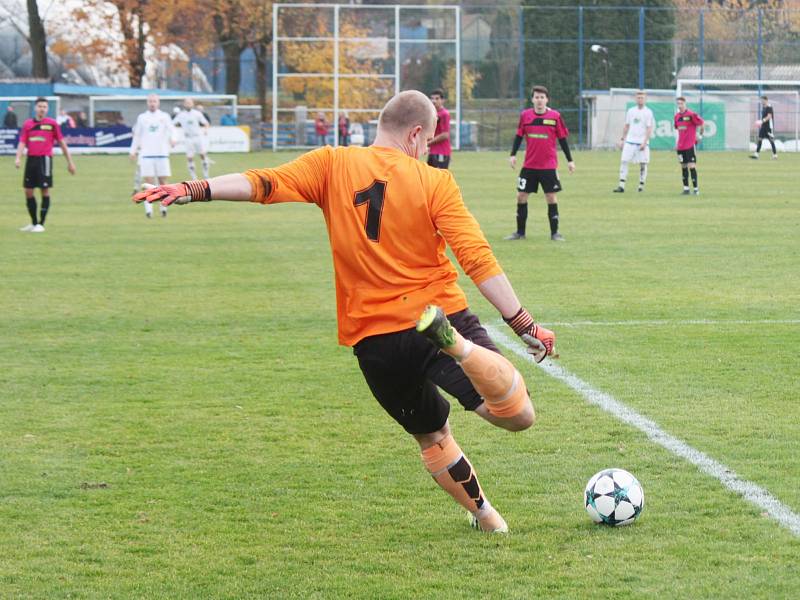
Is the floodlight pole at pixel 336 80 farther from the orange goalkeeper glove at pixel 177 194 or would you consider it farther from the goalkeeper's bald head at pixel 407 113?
the orange goalkeeper glove at pixel 177 194

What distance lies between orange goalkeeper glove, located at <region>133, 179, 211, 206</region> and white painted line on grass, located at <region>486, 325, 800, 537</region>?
2.81 metres

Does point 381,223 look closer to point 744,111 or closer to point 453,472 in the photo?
point 453,472

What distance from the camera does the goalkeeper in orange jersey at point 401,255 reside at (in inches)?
189

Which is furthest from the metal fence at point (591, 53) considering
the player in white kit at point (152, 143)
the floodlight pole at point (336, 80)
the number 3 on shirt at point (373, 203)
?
the number 3 on shirt at point (373, 203)

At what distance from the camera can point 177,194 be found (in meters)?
4.88

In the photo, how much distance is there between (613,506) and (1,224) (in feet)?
57.7

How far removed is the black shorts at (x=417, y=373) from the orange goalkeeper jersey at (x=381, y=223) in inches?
2.5

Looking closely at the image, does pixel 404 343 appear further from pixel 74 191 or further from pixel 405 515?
pixel 74 191

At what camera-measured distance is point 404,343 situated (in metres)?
4.95

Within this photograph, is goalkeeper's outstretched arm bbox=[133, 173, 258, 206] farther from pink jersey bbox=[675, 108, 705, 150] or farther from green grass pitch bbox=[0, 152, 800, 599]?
pink jersey bbox=[675, 108, 705, 150]

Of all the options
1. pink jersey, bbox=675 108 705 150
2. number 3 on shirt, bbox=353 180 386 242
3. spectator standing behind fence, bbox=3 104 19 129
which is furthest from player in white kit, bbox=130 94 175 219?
spectator standing behind fence, bbox=3 104 19 129

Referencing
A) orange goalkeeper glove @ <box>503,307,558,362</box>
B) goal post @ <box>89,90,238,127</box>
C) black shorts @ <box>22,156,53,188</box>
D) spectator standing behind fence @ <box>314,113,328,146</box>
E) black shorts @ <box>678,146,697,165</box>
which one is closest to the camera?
orange goalkeeper glove @ <box>503,307,558,362</box>

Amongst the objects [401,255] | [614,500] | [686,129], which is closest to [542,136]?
[686,129]

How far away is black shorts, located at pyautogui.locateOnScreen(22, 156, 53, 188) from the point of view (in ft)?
63.4
